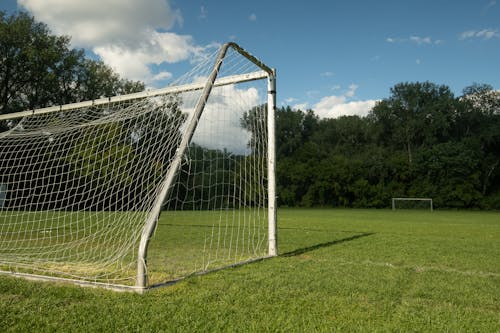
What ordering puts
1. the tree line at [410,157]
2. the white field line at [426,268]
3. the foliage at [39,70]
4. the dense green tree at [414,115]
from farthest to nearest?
1. the dense green tree at [414,115]
2. the tree line at [410,157]
3. the foliage at [39,70]
4. the white field line at [426,268]

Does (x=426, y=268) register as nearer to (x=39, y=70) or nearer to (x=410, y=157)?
(x=39, y=70)

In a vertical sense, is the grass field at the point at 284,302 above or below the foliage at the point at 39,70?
below

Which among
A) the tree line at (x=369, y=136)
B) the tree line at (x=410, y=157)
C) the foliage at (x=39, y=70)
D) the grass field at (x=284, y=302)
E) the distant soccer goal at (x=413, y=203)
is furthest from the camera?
the tree line at (x=410, y=157)

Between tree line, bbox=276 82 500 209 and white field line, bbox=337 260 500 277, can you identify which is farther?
tree line, bbox=276 82 500 209

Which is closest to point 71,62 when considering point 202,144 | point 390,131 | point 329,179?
point 329,179

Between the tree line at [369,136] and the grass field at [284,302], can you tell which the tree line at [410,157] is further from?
the grass field at [284,302]

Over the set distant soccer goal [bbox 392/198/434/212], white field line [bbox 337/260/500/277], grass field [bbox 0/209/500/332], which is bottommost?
white field line [bbox 337/260/500/277]

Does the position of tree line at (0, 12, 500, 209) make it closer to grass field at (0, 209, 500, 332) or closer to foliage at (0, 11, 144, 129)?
foliage at (0, 11, 144, 129)

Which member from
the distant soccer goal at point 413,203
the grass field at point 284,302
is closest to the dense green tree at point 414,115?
the distant soccer goal at point 413,203

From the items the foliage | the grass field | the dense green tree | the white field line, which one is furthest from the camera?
the dense green tree

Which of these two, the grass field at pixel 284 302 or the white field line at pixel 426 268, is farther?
the white field line at pixel 426 268

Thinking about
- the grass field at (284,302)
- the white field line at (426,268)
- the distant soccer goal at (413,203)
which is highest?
the distant soccer goal at (413,203)

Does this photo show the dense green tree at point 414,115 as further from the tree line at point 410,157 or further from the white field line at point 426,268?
the white field line at point 426,268

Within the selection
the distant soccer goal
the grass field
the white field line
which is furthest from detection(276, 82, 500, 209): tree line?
the grass field
